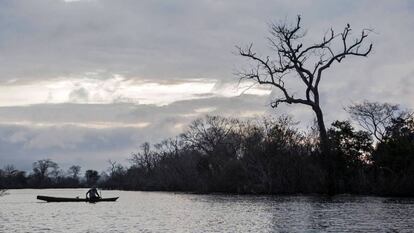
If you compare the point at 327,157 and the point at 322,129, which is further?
the point at 322,129

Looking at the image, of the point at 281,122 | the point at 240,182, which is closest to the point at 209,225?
the point at 281,122

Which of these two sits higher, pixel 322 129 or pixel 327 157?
pixel 322 129

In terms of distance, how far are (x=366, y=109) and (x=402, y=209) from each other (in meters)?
44.4

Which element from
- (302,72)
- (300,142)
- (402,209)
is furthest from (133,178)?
(402,209)

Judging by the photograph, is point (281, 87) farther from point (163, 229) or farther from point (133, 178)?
point (133, 178)

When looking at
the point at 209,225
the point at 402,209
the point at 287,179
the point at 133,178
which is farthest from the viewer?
the point at 133,178

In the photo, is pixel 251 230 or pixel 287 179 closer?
pixel 251 230

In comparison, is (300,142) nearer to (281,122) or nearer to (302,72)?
(281,122)

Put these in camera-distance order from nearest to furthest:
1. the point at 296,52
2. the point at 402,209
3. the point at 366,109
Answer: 1. the point at 402,209
2. the point at 296,52
3. the point at 366,109

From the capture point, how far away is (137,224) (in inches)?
1430

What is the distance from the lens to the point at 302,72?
212 ft

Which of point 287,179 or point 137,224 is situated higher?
point 287,179

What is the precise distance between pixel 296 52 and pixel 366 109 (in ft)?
86.3

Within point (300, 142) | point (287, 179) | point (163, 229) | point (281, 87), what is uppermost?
point (281, 87)
